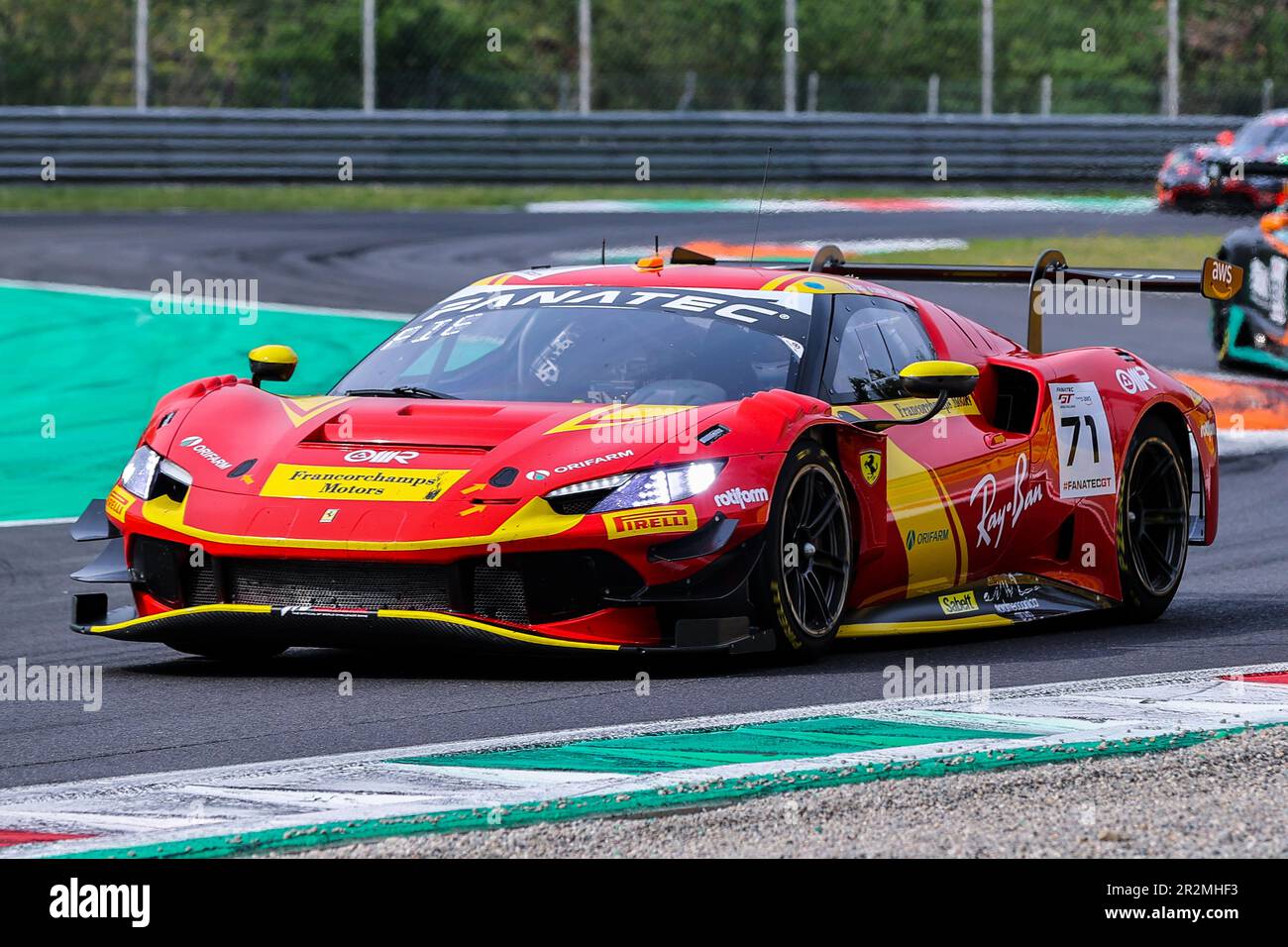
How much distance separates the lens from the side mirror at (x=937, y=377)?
7.20m

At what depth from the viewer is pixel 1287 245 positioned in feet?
48.1

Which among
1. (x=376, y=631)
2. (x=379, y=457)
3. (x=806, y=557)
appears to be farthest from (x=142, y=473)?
(x=806, y=557)

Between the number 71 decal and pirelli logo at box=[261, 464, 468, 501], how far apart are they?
266 cm

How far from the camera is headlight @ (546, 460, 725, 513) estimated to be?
21.4ft

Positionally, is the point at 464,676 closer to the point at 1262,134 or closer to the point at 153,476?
the point at 153,476

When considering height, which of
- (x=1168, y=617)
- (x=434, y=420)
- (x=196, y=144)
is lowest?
(x=1168, y=617)

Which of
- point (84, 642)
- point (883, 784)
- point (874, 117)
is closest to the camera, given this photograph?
point (883, 784)

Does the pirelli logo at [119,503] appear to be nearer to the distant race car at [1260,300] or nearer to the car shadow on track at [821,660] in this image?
the car shadow on track at [821,660]

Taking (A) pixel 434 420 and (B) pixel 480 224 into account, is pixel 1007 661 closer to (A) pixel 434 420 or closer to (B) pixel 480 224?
(A) pixel 434 420

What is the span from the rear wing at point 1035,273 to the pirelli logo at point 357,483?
89.7 inches

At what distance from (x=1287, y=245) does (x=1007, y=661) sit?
8.29m

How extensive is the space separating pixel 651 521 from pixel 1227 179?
21.0 metres

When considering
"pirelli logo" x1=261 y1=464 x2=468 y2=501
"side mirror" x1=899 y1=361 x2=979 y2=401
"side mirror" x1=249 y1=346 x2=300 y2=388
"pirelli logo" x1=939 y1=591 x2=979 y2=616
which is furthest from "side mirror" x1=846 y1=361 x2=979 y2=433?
"side mirror" x1=249 y1=346 x2=300 y2=388

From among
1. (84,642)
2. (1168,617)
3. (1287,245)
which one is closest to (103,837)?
(84,642)
